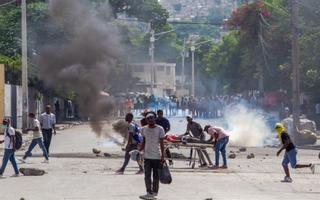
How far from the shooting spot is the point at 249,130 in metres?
41.7

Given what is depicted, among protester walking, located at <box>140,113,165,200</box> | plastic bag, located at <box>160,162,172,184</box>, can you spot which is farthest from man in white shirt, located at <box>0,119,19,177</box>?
plastic bag, located at <box>160,162,172,184</box>

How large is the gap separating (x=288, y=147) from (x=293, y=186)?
1778 millimetres

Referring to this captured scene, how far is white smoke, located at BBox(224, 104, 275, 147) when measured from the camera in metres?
40.5

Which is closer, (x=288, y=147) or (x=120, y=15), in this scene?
(x=288, y=147)

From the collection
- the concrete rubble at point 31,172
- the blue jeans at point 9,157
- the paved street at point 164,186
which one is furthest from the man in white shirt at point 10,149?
the paved street at point 164,186

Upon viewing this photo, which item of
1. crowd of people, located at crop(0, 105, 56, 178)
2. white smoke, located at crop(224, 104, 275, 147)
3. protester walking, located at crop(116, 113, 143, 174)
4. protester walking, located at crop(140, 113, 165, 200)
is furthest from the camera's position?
white smoke, located at crop(224, 104, 275, 147)

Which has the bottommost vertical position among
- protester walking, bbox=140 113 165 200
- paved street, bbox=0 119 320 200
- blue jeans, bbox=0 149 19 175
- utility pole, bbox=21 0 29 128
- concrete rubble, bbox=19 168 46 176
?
paved street, bbox=0 119 320 200

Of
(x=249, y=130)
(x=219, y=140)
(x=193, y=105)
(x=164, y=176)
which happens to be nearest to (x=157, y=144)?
(x=164, y=176)

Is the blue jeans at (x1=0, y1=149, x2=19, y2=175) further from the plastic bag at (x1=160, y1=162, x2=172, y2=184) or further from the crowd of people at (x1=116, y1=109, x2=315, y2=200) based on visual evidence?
the plastic bag at (x1=160, y1=162, x2=172, y2=184)

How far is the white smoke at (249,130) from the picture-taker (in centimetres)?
4047

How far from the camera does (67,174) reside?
22.9 meters

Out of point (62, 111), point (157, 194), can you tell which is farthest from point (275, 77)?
point (157, 194)

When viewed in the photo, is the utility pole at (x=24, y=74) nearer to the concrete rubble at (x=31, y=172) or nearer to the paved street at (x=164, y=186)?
the paved street at (x=164, y=186)

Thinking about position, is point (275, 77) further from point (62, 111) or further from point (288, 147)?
point (288, 147)
